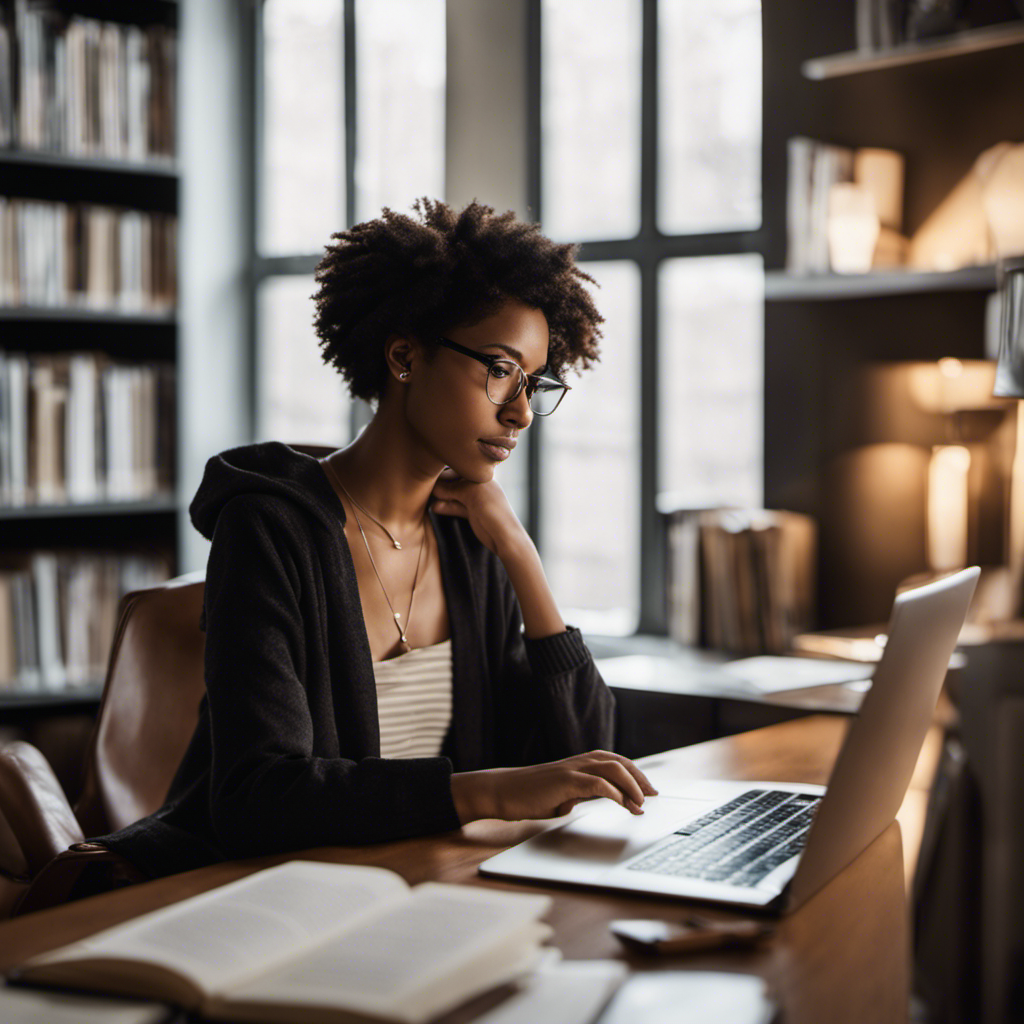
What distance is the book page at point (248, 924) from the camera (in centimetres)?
75

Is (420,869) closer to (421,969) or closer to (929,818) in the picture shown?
(421,969)

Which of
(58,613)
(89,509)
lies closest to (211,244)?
(89,509)

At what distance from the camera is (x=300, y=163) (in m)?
3.69

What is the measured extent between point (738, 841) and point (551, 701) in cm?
51

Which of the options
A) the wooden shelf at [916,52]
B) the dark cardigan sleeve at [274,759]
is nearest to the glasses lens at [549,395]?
the dark cardigan sleeve at [274,759]

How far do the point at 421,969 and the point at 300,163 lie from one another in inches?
130

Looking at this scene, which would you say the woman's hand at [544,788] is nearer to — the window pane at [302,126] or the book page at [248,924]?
the book page at [248,924]

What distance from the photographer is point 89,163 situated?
123 inches

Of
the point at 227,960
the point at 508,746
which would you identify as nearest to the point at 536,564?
the point at 508,746

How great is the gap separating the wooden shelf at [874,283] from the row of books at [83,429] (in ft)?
5.60

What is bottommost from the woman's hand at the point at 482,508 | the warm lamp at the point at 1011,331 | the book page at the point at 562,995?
the book page at the point at 562,995

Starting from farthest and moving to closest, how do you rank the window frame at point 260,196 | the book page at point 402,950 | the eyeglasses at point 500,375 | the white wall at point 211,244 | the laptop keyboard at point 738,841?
the window frame at point 260,196, the white wall at point 211,244, the eyeglasses at point 500,375, the laptop keyboard at point 738,841, the book page at point 402,950

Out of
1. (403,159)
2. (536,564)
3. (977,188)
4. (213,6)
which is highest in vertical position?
(213,6)

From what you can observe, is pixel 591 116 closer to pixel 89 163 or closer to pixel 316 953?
pixel 89 163
